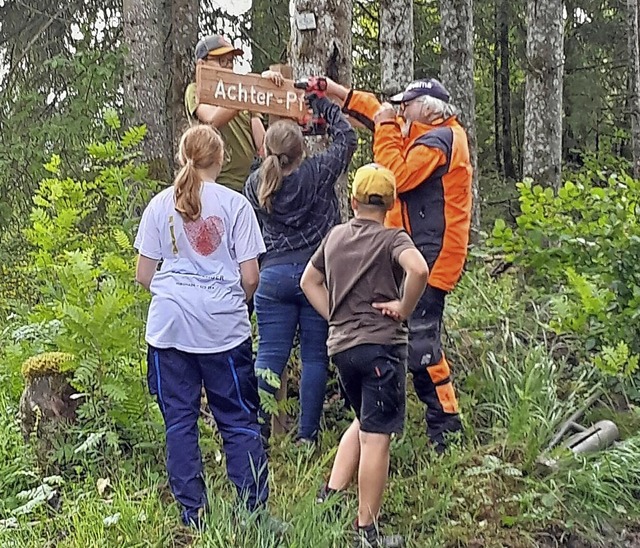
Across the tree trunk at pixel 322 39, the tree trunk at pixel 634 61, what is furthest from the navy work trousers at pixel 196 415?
the tree trunk at pixel 634 61

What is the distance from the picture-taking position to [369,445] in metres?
4.38

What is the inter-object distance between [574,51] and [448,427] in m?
16.1

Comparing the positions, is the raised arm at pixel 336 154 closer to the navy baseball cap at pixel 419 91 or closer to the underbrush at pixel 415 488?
the navy baseball cap at pixel 419 91

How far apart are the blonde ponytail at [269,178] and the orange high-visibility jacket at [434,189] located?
1.94ft

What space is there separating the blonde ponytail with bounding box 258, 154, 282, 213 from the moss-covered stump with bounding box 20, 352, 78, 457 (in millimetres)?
1550

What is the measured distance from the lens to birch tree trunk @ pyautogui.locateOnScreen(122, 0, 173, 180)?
11344 mm

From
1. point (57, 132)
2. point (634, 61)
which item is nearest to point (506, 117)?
point (634, 61)

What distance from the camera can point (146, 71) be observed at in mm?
11367

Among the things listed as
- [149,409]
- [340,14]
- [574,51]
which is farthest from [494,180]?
[149,409]

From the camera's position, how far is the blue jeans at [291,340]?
530 cm

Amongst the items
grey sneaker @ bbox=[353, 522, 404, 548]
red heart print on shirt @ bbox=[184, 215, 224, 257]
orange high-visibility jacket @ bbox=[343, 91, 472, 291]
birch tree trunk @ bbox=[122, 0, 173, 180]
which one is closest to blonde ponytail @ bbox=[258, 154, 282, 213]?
orange high-visibility jacket @ bbox=[343, 91, 472, 291]

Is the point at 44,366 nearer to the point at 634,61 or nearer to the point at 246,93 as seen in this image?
the point at 246,93

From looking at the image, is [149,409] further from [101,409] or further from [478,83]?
[478,83]

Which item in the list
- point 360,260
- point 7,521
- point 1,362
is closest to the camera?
point 360,260
